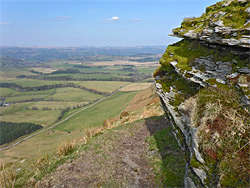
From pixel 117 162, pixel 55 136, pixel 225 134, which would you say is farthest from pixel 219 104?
pixel 55 136

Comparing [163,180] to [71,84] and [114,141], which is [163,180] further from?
[71,84]

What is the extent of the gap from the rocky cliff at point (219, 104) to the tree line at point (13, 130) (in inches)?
3493

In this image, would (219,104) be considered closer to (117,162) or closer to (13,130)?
(117,162)

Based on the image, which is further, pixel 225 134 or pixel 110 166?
pixel 110 166

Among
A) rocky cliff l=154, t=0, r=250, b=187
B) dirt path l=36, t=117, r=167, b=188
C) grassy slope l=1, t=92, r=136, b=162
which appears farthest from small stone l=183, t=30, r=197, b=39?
grassy slope l=1, t=92, r=136, b=162

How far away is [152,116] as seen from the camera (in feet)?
61.3

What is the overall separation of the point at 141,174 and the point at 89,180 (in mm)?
2871

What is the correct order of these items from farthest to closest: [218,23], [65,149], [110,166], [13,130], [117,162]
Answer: [13,130] < [65,149] < [117,162] < [110,166] < [218,23]

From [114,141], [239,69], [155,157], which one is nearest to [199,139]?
[239,69]

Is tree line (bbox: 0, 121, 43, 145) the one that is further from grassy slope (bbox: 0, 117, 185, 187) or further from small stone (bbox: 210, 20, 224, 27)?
small stone (bbox: 210, 20, 224, 27)

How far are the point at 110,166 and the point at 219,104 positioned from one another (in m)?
7.17

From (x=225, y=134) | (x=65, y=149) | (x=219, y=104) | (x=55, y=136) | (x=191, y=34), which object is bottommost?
(x=55, y=136)

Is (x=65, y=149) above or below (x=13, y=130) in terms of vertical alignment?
above

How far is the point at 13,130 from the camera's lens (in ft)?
272
